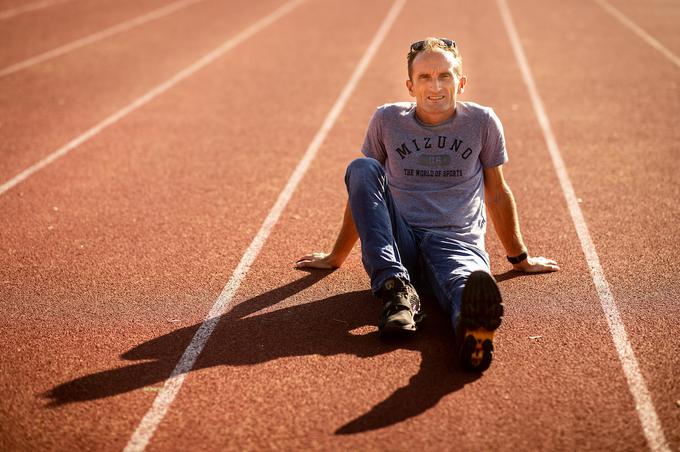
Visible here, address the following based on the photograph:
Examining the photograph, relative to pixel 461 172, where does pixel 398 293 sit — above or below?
below

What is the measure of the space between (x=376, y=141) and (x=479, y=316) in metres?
1.42

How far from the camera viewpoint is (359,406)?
11.4 feet

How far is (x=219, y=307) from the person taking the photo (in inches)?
178

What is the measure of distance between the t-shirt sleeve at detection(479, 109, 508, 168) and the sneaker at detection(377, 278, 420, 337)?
96cm

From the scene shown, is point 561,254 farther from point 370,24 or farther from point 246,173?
point 370,24

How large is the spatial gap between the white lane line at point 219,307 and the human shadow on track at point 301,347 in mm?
49

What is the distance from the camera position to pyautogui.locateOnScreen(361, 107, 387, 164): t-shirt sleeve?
439 cm

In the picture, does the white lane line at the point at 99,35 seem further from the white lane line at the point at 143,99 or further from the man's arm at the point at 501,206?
the man's arm at the point at 501,206

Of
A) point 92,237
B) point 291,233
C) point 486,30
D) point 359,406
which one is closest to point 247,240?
point 291,233

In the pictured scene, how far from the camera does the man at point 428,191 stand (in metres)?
4.00

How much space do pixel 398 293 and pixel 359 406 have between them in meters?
0.73

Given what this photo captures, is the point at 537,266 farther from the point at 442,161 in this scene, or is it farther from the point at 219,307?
the point at 219,307

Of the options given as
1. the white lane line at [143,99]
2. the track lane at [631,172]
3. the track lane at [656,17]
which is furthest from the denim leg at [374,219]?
the track lane at [656,17]

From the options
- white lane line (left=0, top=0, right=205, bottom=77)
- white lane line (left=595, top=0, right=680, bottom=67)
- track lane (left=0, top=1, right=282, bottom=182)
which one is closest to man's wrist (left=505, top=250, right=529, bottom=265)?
track lane (left=0, top=1, right=282, bottom=182)
